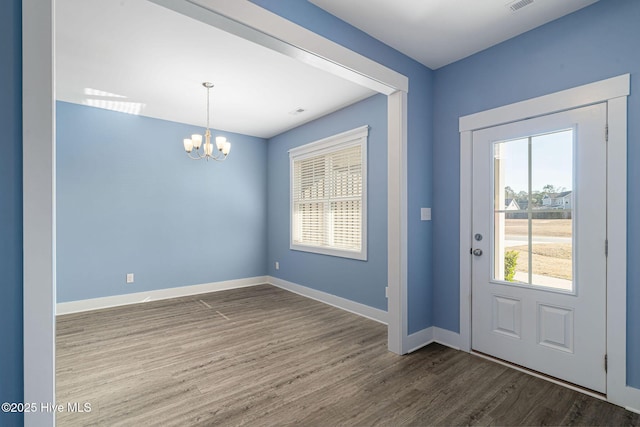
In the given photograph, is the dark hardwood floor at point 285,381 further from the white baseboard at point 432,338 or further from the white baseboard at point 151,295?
the white baseboard at point 151,295

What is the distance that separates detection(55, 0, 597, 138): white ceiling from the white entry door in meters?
0.87

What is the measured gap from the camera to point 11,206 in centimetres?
127

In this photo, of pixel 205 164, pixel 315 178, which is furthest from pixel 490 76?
pixel 205 164

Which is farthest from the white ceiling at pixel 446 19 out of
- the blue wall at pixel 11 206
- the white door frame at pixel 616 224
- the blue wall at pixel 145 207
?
the blue wall at pixel 145 207

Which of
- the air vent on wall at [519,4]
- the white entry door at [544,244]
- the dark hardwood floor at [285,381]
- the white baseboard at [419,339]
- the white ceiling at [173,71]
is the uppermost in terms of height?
the air vent on wall at [519,4]

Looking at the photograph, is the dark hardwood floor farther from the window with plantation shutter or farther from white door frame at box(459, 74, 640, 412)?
the window with plantation shutter

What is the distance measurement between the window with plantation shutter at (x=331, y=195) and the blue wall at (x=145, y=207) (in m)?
1.07

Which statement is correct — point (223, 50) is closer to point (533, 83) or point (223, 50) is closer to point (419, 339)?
point (533, 83)

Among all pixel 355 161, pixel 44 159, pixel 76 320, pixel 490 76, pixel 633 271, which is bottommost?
pixel 76 320

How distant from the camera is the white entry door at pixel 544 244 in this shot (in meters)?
2.20

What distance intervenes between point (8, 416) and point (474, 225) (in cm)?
325

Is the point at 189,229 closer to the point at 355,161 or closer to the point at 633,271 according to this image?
the point at 355,161

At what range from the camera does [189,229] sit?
202 inches

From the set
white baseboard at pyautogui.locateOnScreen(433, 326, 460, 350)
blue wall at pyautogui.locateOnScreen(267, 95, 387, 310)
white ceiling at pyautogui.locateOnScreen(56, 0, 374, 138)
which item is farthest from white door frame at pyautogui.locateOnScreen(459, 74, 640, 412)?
white ceiling at pyautogui.locateOnScreen(56, 0, 374, 138)
